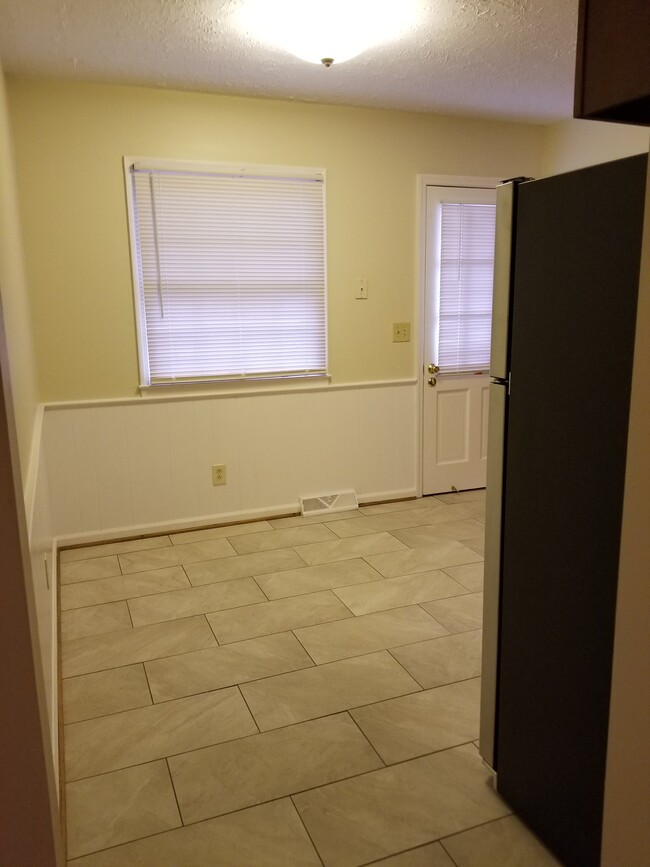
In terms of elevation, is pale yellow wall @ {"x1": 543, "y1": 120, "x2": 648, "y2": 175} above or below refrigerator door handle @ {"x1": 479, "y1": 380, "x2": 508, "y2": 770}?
above

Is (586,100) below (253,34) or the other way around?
below

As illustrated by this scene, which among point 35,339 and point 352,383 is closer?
point 35,339

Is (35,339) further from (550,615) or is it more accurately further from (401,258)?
(550,615)

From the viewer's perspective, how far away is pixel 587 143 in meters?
4.24

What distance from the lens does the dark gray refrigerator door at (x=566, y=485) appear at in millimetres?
1344

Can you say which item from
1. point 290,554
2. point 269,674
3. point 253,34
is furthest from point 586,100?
point 290,554

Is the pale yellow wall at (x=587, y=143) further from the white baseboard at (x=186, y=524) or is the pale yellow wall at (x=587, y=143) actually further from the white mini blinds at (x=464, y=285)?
the white baseboard at (x=186, y=524)

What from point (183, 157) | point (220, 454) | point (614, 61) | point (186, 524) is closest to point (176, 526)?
point (186, 524)

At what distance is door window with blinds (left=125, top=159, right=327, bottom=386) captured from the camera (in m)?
3.66

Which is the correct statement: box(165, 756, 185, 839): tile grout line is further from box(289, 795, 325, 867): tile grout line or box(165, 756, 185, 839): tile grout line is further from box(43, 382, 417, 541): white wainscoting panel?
box(43, 382, 417, 541): white wainscoting panel

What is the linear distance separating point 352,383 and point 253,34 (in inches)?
81.2

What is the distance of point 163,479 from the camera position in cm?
390

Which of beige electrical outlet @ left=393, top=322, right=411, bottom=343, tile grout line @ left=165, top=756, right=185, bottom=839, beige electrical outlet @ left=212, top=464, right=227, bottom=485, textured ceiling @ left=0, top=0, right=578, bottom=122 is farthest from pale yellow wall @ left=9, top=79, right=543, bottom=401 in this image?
tile grout line @ left=165, top=756, right=185, bottom=839

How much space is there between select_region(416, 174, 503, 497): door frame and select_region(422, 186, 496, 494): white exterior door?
0.03m
